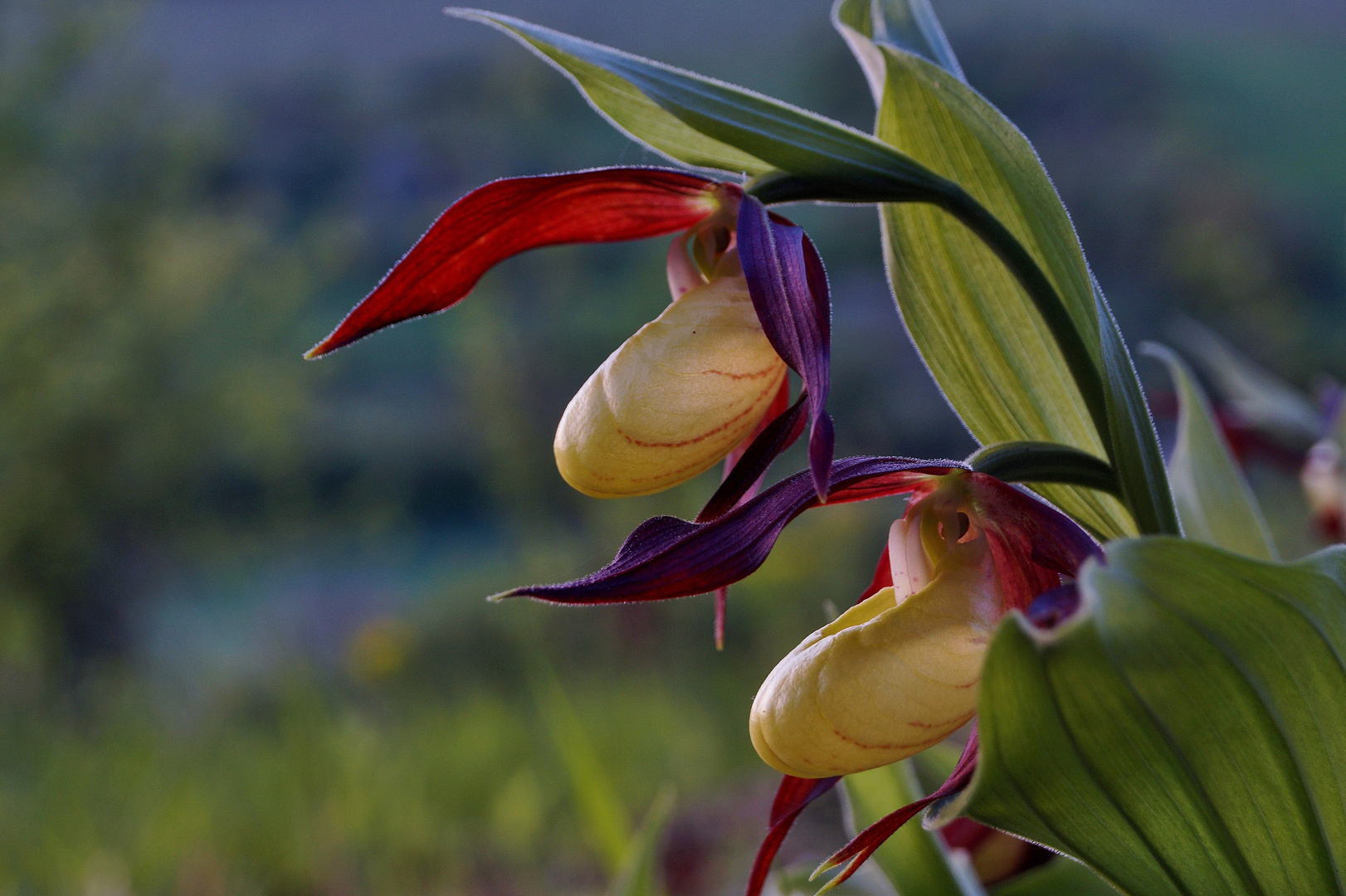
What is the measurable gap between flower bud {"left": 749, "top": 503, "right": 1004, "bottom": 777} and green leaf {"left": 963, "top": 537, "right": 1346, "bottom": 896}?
0.16 ft

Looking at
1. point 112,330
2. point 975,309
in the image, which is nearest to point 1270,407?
point 975,309

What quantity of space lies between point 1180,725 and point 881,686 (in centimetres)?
11

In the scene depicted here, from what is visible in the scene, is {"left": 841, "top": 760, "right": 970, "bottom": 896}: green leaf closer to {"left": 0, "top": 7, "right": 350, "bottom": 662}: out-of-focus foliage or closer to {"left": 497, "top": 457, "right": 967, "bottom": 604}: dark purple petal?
{"left": 497, "top": 457, "right": 967, "bottom": 604}: dark purple petal

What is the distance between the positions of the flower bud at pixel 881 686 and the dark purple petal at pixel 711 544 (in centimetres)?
5

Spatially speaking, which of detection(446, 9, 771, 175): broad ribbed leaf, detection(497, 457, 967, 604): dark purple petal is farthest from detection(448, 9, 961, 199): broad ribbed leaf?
detection(497, 457, 967, 604): dark purple petal

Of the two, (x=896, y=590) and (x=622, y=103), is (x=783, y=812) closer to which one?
(x=896, y=590)

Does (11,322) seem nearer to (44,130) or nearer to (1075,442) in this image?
(44,130)

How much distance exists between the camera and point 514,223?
451mm

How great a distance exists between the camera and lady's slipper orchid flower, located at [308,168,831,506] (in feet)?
1.37

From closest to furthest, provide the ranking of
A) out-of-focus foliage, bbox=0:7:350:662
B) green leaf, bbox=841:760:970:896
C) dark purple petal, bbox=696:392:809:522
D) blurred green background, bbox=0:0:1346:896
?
dark purple petal, bbox=696:392:809:522, green leaf, bbox=841:760:970:896, blurred green background, bbox=0:0:1346:896, out-of-focus foliage, bbox=0:7:350:662

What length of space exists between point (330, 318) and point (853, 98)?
Result: 401 centimetres

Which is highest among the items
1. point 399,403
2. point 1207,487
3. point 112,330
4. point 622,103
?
point 622,103

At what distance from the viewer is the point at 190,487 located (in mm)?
4738

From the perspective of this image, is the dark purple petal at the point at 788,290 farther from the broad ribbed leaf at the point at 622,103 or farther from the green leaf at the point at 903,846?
the green leaf at the point at 903,846
